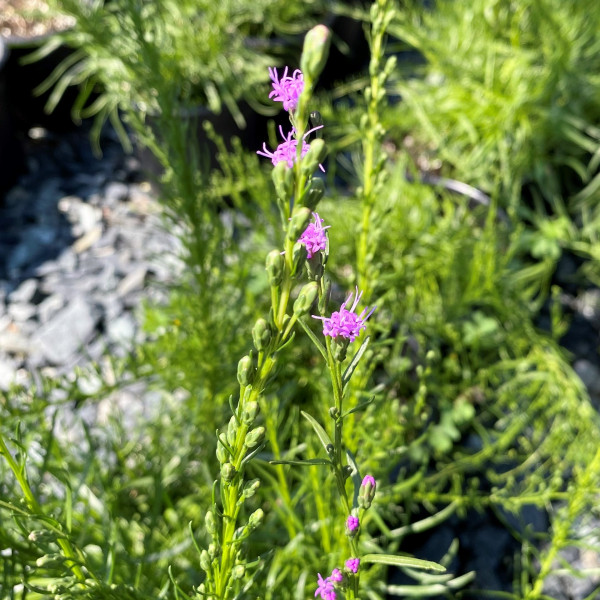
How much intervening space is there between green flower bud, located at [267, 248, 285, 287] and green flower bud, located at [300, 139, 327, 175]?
58mm

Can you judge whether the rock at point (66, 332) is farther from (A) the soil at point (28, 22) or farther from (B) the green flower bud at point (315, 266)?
(B) the green flower bud at point (315, 266)

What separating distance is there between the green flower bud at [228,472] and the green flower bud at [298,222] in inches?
7.2

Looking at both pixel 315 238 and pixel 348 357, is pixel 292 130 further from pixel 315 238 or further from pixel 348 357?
pixel 348 357

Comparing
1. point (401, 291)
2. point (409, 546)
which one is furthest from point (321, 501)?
point (401, 291)

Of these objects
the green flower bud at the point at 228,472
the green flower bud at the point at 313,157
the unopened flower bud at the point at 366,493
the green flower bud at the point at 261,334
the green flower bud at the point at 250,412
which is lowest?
the unopened flower bud at the point at 366,493

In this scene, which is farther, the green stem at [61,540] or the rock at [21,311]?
the rock at [21,311]

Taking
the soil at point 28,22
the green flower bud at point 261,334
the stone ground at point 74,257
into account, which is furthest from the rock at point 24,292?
the green flower bud at point 261,334

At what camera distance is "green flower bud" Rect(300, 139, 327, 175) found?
1.41 ft

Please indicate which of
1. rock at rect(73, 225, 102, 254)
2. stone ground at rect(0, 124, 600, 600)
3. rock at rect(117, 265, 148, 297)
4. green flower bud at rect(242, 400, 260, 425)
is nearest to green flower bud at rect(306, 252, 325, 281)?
green flower bud at rect(242, 400, 260, 425)

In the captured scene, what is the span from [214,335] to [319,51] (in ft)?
2.58

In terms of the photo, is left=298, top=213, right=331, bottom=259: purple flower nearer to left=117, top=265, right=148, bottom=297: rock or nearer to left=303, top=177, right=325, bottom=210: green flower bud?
left=303, top=177, right=325, bottom=210: green flower bud

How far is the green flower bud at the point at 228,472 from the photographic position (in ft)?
1.65

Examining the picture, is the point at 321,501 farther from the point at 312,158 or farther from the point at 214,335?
the point at 312,158

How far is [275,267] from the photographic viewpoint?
1.47 ft
